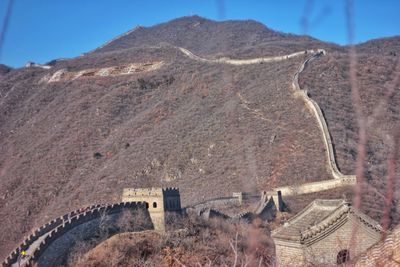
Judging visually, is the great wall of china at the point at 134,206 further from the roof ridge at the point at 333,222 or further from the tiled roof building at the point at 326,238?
the roof ridge at the point at 333,222

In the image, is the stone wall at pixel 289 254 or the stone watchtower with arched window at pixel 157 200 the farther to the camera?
the stone watchtower with arched window at pixel 157 200

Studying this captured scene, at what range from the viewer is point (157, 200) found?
2627cm

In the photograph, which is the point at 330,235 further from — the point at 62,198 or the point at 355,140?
the point at 62,198

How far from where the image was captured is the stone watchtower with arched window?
25.9 m

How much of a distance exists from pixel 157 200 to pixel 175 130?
3229cm

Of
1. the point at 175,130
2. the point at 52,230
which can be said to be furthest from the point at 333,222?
the point at 175,130

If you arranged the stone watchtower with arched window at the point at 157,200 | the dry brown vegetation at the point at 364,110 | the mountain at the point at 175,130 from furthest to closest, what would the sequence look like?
the mountain at the point at 175,130 → the dry brown vegetation at the point at 364,110 → the stone watchtower with arched window at the point at 157,200

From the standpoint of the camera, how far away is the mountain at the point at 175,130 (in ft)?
143

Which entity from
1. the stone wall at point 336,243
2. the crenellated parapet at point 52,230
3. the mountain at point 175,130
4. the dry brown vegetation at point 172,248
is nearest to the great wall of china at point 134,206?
the crenellated parapet at point 52,230

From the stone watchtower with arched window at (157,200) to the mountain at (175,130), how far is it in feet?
36.5

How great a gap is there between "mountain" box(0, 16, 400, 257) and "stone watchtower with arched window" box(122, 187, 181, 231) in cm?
1113

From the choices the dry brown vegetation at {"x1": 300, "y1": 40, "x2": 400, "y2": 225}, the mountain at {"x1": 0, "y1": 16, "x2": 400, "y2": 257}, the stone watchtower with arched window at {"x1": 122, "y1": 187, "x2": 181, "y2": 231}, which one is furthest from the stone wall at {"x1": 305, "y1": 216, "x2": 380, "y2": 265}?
the mountain at {"x1": 0, "y1": 16, "x2": 400, "y2": 257}

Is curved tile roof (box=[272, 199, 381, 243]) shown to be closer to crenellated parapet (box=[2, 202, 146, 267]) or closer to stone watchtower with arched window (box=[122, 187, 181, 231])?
stone watchtower with arched window (box=[122, 187, 181, 231])

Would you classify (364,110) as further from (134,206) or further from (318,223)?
(318,223)
